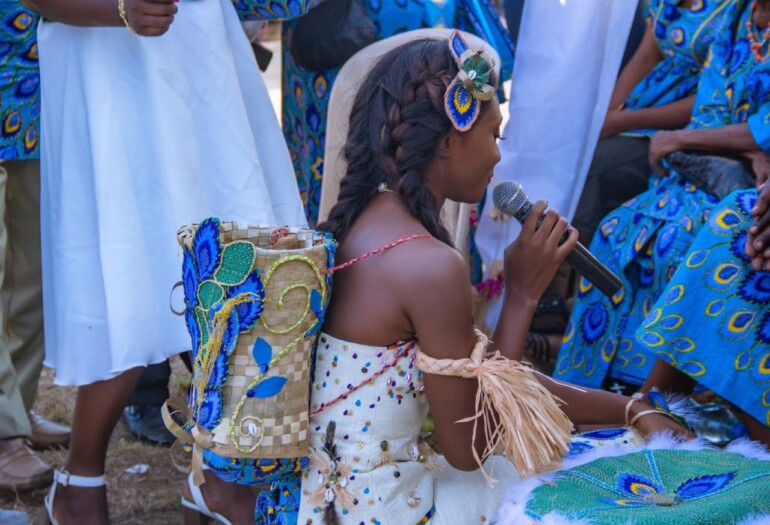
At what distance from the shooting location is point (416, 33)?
3.29m

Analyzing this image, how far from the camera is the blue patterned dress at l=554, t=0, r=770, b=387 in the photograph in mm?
3305

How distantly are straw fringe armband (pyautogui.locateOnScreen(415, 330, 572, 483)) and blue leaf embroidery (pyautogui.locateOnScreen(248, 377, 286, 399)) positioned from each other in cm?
29

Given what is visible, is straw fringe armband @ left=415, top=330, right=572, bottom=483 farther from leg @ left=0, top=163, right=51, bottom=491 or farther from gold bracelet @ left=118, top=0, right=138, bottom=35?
leg @ left=0, top=163, right=51, bottom=491

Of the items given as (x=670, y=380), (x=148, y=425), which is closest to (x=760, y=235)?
(x=670, y=380)

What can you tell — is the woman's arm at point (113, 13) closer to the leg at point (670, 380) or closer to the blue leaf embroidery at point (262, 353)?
the blue leaf embroidery at point (262, 353)

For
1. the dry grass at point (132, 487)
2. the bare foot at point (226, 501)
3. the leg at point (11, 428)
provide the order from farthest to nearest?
1. the dry grass at point (132, 487)
2. the leg at point (11, 428)
3. the bare foot at point (226, 501)

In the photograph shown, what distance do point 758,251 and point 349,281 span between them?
4.53 ft

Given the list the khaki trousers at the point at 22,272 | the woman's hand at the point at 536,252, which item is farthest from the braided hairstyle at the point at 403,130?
the khaki trousers at the point at 22,272

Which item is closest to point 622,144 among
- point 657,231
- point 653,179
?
point 653,179

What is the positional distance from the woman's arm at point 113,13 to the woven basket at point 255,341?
714 millimetres

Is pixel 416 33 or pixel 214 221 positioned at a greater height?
pixel 416 33

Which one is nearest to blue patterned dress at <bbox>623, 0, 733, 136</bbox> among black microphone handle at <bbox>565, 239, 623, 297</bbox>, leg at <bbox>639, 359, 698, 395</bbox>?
leg at <bbox>639, 359, 698, 395</bbox>

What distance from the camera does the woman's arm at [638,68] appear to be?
4.02 m

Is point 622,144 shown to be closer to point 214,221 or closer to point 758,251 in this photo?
point 758,251
